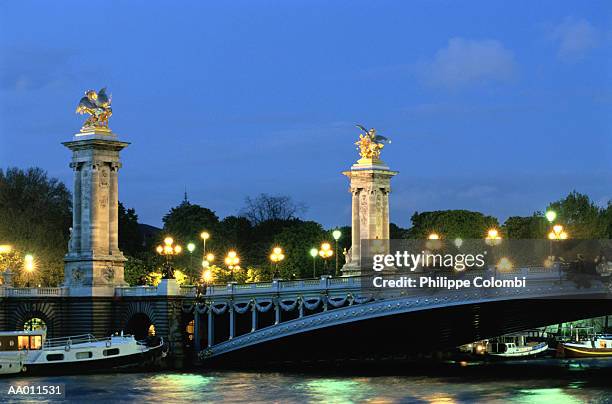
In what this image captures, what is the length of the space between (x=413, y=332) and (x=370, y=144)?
1666 cm

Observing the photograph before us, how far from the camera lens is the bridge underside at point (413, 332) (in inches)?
2953

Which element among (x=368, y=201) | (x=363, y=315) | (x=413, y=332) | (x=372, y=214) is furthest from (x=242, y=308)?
(x=368, y=201)

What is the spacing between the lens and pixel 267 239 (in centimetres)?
13588

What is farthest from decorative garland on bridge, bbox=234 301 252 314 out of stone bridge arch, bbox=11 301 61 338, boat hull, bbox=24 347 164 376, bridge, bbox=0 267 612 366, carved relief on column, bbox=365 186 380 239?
carved relief on column, bbox=365 186 380 239

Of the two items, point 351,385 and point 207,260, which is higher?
point 207,260

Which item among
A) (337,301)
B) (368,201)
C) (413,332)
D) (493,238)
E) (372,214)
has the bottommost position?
(413,332)

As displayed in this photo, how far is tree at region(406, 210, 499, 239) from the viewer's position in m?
120

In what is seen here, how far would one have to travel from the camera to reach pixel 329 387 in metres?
71.8

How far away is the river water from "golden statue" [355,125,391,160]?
20.6 m

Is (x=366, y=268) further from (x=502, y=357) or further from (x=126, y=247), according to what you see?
(x=126, y=247)

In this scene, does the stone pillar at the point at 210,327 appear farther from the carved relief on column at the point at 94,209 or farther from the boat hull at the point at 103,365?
the carved relief on column at the point at 94,209

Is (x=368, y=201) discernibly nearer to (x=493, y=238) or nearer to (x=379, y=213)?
(x=379, y=213)

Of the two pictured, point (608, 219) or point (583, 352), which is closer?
point (583, 352)

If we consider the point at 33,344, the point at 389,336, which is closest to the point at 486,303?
the point at 389,336
